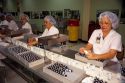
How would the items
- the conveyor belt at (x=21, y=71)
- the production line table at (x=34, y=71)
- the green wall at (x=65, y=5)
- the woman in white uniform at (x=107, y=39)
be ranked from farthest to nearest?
the green wall at (x=65, y=5) → the conveyor belt at (x=21, y=71) → the woman in white uniform at (x=107, y=39) → the production line table at (x=34, y=71)

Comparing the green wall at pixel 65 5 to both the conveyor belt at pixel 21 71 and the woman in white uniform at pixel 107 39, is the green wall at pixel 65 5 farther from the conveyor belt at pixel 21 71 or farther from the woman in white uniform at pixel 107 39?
the woman in white uniform at pixel 107 39

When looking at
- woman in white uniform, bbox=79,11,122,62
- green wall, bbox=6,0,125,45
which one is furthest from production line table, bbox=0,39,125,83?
green wall, bbox=6,0,125,45

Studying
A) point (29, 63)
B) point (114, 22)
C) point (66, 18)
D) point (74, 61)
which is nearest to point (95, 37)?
point (114, 22)

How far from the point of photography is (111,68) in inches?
56.9

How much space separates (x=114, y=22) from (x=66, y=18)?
17.7 feet

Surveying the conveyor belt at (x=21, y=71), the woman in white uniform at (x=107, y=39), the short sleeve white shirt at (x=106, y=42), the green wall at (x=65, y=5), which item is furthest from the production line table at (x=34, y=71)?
the green wall at (x=65, y=5)

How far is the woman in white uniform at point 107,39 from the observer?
5.45 feet

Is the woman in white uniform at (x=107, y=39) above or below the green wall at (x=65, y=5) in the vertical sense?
below

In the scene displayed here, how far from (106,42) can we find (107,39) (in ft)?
0.13

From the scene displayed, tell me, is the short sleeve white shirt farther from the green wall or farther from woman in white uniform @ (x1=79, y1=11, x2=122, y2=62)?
the green wall

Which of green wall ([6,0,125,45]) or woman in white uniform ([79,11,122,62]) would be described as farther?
green wall ([6,0,125,45])

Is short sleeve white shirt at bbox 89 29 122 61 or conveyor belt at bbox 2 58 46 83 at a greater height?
short sleeve white shirt at bbox 89 29 122 61

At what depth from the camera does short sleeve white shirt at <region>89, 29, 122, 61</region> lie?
5.64 ft

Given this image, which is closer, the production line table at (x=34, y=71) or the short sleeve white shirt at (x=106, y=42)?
the production line table at (x=34, y=71)
